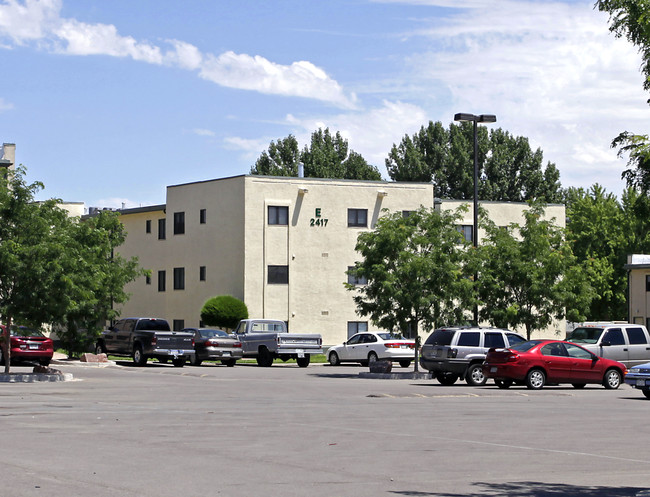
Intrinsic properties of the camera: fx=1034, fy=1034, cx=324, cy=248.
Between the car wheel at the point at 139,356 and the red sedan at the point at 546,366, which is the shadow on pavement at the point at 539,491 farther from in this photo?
the car wheel at the point at 139,356

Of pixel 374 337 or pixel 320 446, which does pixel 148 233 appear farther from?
pixel 320 446

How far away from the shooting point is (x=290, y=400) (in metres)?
24.7

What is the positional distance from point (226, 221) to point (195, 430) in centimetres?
4309

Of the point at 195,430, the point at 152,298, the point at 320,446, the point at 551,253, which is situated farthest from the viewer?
the point at 152,298

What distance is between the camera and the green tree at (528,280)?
42.6 meters

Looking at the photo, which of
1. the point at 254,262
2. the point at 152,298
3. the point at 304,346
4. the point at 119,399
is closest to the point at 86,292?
the point at 119,399

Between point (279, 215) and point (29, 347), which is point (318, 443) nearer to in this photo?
point (29, 347)

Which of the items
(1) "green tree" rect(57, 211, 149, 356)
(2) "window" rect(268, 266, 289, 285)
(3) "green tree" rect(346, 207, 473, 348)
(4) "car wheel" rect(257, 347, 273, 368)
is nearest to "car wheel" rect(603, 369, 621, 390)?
(3) "green tree" rect(346, 207, 473, 348)

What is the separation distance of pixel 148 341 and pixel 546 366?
19712 millimetres

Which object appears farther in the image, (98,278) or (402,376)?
(98,278)

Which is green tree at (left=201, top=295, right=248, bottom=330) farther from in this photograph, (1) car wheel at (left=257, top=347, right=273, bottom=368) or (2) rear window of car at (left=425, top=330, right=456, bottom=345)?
(2) rear window of car at (left=425, top=330, right=456, bottom=345)

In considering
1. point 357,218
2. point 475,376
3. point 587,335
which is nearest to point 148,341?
point 475,376

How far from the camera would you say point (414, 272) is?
Answer: 1502 inches

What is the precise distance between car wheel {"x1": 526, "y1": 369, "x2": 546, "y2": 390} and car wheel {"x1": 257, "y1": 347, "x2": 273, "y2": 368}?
18.4 m
